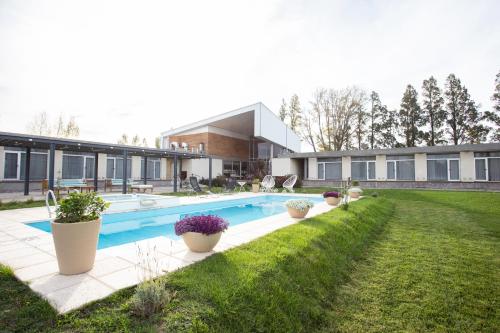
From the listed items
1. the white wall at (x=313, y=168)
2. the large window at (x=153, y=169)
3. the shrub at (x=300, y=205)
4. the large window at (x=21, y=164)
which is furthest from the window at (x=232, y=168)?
the shrub at (x=300, y=205)

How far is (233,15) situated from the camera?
26.2ft

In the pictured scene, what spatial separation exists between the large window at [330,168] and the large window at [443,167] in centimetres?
611

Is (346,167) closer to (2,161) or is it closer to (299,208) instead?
(299,208)

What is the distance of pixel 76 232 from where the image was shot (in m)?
2.98

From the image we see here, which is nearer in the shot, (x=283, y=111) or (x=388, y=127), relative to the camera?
(x=388, y=127)

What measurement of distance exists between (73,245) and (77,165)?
1720cm

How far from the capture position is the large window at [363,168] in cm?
1936

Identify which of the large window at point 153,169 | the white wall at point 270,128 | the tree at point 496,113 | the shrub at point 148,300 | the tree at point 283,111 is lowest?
the shrub at point 148,300

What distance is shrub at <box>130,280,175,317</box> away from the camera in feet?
7.39

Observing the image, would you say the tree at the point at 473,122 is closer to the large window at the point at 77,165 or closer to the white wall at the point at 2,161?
the large window at the point at 77,165

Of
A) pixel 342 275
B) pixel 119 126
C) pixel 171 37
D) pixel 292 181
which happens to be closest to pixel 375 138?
pixel 292 181

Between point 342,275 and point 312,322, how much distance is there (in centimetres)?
134

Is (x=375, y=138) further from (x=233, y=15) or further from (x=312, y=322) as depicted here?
(x=312, y=322)

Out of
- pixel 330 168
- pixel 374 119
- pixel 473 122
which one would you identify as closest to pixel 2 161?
pixel 330 168
